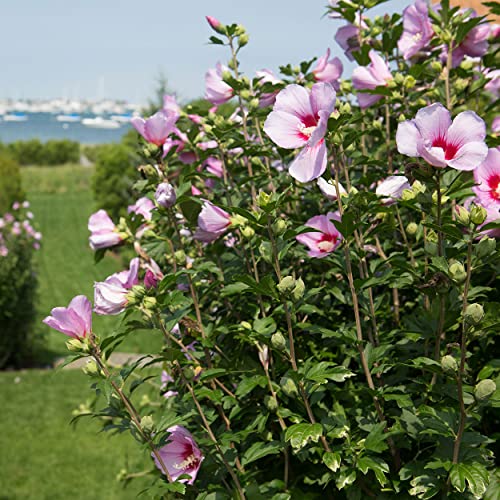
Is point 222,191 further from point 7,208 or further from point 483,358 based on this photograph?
point 7,208

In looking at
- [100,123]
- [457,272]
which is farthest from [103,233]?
[100,123]

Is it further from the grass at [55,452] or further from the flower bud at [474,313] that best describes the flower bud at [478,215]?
the grass at [55,452]

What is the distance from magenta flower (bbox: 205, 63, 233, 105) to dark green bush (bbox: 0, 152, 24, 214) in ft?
36.2

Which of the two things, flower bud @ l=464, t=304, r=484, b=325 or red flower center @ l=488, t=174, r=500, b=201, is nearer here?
flower bud @ l=464, t=304, r=484, b=325

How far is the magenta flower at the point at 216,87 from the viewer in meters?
1.74

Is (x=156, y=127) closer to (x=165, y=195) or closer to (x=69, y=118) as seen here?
(x=165, y=195)

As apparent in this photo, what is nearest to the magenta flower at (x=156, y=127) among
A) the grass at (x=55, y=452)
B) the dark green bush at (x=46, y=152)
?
the grass at (x=55, y=452)

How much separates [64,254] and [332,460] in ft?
43.8

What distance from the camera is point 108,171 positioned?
1644 cm

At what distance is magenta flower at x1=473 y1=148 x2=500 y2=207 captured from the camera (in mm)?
1301

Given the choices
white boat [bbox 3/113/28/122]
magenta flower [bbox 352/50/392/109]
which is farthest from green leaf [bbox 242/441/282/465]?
white boat [bbox 3/113/28/122]

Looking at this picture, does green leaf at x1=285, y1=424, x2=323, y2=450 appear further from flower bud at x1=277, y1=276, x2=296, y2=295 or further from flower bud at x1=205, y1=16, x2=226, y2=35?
flower bud at x1=205, y1=16, x2=226, y2=35

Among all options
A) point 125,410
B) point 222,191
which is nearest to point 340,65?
point 222,191

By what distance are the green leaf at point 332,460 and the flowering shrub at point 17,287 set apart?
6429 millimetres
